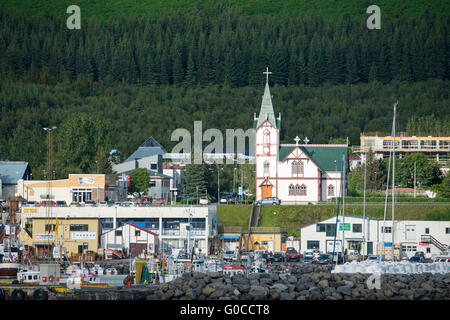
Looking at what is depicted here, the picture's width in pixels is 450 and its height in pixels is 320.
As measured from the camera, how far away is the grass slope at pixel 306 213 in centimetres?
9162

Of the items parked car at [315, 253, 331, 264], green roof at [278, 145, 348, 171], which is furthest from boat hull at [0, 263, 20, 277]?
green roof at [278, 145, 348, 171]

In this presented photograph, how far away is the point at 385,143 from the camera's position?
467 ft

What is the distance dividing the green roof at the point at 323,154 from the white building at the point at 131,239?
24818mm

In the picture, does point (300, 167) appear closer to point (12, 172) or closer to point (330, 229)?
point (330, 229)

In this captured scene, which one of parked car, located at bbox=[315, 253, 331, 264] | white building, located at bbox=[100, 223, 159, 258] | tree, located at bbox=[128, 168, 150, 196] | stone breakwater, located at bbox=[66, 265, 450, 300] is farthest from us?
tree, located at bbox=[128, 168, 150, 196]

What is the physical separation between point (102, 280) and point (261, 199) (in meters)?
41.4

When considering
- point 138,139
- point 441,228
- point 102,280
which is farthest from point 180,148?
point 102,280

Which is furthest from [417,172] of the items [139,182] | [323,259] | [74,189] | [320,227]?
[323,259]

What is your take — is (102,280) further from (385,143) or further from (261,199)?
(385,143)

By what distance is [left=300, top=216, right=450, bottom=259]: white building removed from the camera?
82250 mm

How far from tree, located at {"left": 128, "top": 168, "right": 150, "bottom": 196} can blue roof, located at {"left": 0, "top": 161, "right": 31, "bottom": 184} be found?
1290 centimetres

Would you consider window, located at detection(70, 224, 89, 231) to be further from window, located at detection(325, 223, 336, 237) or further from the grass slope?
window, located at detection(325, 223, 336, 237)

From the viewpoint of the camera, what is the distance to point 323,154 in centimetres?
10519
